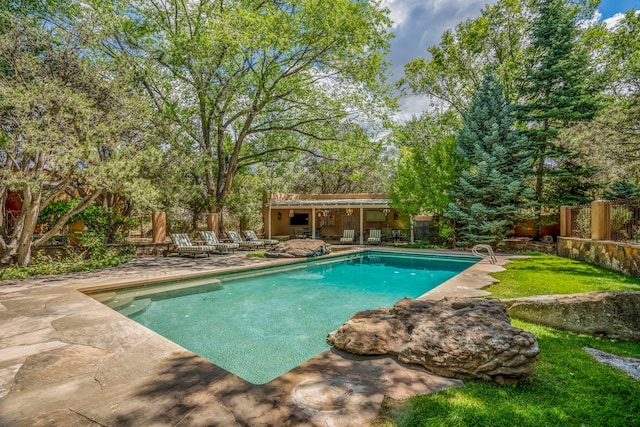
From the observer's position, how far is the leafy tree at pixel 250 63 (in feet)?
43.8

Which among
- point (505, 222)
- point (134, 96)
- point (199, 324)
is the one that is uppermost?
point (134, 96)

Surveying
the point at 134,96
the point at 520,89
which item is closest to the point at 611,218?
the point at 520,89

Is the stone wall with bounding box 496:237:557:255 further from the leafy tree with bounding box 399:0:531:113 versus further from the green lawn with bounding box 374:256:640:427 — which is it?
the green lawn with bounding box 374:256:640:427

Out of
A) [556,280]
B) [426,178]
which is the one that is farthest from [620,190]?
[556,280]

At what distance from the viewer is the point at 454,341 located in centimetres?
315

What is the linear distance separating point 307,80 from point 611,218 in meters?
13.9

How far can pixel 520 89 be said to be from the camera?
16.9 metres

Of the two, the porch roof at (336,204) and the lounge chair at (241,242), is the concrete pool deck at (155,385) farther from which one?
the porch roof at (336,204)

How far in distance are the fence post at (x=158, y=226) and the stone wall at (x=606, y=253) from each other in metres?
15.8

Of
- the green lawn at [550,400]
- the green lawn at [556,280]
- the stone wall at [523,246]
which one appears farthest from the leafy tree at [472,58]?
the green lawn at [550,400]

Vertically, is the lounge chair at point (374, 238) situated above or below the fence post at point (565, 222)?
below

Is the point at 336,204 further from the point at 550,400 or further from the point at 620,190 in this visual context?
the point at 550,400

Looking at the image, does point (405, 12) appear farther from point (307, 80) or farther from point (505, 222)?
→ point (505, 222)

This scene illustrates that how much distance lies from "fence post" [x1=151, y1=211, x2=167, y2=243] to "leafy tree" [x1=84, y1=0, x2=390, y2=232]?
2.97m
